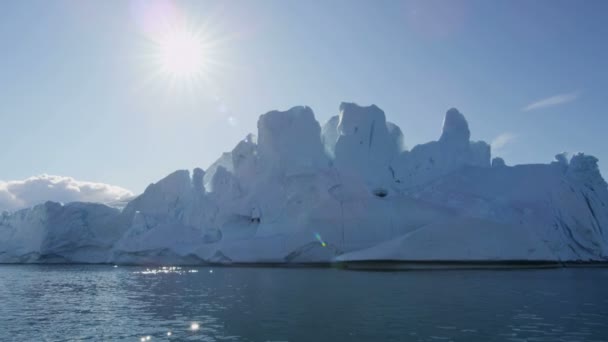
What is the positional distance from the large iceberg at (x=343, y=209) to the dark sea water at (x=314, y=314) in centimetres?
1179

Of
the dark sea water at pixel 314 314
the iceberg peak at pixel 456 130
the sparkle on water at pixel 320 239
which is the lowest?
the dark sea water at pixel 314 314

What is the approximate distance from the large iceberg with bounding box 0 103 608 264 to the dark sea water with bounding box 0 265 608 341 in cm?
1179

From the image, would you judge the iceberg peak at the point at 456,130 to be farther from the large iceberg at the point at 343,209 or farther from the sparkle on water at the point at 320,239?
the sparkle on water at the point at 320,239

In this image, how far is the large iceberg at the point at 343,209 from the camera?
89.7 feet

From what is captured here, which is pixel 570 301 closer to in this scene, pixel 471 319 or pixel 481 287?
pixel 481 287

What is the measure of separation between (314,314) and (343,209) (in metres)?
22.2

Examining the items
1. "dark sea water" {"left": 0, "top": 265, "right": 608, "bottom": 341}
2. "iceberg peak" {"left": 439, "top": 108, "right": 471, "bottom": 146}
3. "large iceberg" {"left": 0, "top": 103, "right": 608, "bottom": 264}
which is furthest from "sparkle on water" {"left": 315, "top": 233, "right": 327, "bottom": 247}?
"iceberg peak" {"left": 439, "top": 108, "right": 471, "bottom": 146}

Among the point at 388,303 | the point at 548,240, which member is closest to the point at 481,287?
the point at 388,303

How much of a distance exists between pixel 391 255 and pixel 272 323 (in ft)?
54.8

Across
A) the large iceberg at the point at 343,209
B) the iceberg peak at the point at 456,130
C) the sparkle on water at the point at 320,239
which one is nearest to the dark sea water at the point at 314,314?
the large iceberg at the point at 343,209

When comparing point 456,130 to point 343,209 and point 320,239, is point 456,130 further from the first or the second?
point 320,239

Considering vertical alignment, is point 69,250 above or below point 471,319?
above

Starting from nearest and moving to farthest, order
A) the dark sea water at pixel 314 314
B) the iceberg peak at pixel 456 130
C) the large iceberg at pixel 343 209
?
the dark sea water at pixel 314 314 → the large iceberg at pixel 343 209 → the iceberg peak at pixel 456 130

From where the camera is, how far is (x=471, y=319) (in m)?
8.89
